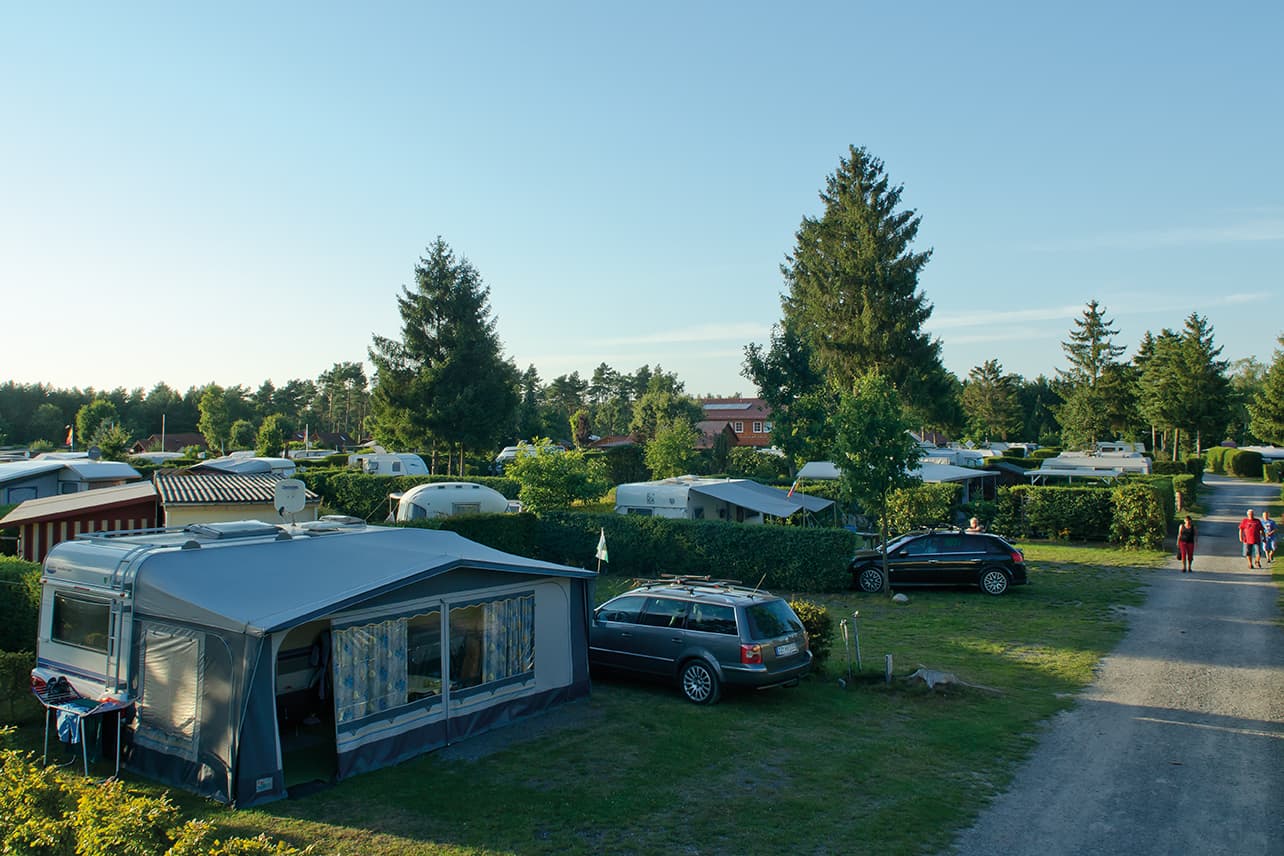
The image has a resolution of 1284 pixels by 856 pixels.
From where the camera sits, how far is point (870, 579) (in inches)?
755

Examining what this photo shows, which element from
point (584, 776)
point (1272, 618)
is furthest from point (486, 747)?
point (1272, 618)

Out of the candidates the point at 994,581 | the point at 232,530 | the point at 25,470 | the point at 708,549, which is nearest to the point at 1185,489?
the point at 994,581

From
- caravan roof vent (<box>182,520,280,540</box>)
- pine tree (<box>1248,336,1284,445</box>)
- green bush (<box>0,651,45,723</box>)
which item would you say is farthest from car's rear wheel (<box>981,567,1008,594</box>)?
pine tree (<box>1248,336,1284,445</box>)

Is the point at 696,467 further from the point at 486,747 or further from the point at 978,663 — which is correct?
the point at 486,747

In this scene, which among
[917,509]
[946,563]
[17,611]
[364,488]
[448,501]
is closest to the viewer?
[17,611]

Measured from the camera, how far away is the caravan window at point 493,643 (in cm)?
956

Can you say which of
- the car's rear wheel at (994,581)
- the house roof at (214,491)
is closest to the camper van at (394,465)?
the house roof at (214,491)

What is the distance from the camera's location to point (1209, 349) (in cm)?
4941

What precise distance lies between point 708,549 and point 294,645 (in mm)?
11414

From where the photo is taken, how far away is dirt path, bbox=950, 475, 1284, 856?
7.09m

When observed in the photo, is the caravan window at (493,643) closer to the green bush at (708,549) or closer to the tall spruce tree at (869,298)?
the green bush at (708,549)

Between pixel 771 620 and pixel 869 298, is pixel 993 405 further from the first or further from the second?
pixel 771 620

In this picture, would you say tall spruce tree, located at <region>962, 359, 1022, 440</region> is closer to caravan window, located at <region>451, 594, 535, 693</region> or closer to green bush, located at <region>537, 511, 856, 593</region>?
green bush, located at <region>537, 511, 856, 593</region>

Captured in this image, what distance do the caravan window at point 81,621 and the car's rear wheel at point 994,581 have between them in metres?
16.2
